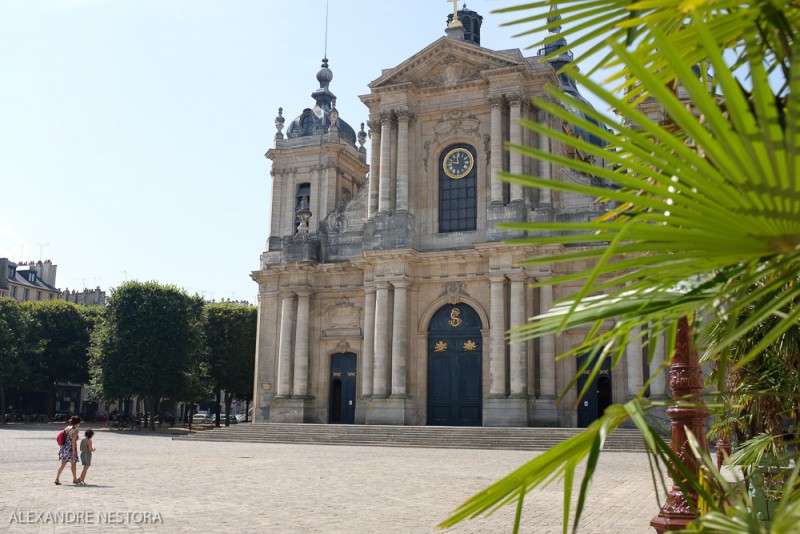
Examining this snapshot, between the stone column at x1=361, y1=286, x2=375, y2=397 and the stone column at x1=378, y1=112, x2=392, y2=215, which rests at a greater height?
the stone column at x1=378, y1=112, x2=392, y2=215

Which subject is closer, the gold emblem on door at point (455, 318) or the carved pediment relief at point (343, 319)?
the gold emblem on door at point (455, 318)

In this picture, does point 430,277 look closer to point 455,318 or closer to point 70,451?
point 455,318

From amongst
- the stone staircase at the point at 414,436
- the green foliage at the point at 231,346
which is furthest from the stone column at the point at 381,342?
the green foliage at the point at 231,346

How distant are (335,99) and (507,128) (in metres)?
11.8

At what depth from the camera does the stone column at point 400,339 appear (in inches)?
1283

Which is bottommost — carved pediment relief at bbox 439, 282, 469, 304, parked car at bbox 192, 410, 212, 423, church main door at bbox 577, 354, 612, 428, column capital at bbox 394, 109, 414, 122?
parked car at bbox 192, 410, 212, 423

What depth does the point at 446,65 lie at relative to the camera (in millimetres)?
34875

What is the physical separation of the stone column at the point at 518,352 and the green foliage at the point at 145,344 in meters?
19.5

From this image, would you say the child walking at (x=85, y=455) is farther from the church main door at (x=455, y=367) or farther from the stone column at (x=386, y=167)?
the stone column at (x=386, y=167)

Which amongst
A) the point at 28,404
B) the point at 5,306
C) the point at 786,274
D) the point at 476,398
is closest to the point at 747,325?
the point at 786,274

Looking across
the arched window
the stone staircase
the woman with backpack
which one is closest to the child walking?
the woman with backpack

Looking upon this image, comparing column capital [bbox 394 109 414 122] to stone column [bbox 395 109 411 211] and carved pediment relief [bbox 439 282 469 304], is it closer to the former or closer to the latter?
stone column [bbox 395 109 411 211]

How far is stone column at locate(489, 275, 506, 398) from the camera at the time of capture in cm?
3130

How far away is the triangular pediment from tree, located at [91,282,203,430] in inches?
678
